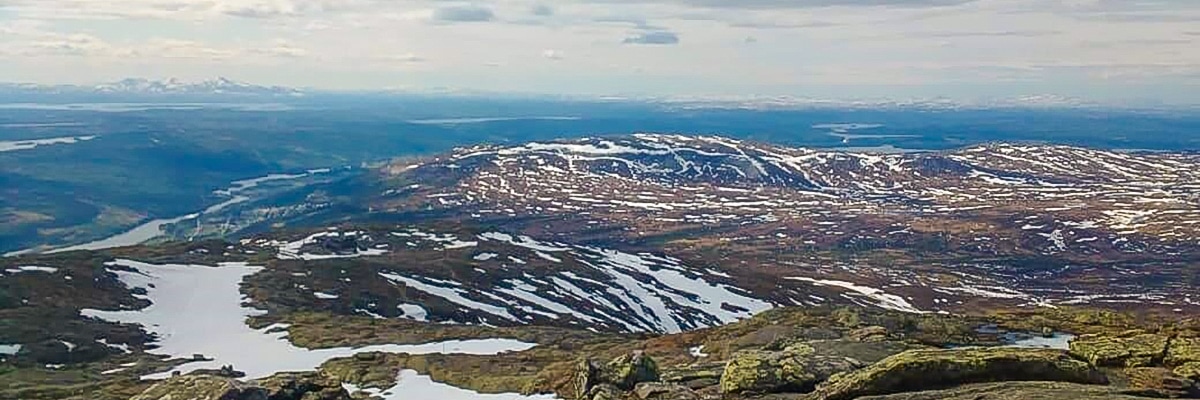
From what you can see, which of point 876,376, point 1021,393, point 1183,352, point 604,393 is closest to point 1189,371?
point 1183,352

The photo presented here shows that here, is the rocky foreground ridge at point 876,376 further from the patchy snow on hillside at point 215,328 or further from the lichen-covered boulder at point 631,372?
the patchy snow on hillside at point 215,328

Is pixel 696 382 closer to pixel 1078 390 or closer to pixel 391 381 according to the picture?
pixel 1078 390

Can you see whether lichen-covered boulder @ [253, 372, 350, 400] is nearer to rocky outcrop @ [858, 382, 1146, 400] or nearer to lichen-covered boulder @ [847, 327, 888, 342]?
rocky outcrop @ [858, 382, 1146, 400]

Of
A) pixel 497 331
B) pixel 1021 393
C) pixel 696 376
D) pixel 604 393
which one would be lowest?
pixel 497 331

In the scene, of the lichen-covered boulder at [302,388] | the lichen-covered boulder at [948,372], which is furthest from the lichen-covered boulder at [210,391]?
the lichen-covered boulder at [948,372]

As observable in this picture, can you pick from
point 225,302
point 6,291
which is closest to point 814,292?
point 225,302

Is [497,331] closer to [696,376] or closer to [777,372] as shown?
[696,376]
